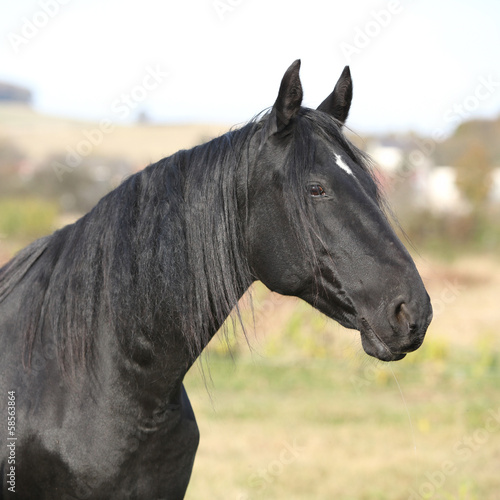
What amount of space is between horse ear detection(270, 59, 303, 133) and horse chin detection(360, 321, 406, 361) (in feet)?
2.43

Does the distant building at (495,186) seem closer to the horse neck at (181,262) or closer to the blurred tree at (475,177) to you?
the blurred tree at (475,177)

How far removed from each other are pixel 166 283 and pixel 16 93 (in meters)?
62.9

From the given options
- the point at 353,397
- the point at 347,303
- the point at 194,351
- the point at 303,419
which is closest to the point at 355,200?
the point at 347,303

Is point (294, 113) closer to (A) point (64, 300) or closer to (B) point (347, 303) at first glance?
(B) point (347, 303)

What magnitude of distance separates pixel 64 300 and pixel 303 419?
Answer: 5.00 metres

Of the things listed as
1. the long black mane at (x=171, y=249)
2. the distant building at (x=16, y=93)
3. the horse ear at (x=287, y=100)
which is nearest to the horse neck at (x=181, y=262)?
the long black mane at (x=171, y=249)

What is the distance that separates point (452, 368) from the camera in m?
8.35

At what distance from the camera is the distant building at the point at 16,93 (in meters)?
57.5

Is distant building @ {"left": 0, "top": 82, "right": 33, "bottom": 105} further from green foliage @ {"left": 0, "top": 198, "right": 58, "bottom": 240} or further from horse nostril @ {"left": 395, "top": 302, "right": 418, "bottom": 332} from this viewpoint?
horse nostril @ {"left": 395, "top": 302, "right": 418, "bottom": 332}

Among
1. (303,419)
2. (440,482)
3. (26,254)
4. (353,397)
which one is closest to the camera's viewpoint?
(26,254)

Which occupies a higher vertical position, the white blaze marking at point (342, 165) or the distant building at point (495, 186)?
the white blaze marking at point (342, 165)

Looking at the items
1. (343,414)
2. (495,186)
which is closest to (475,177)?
(495,186)

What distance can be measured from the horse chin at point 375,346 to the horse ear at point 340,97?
34.5 inches

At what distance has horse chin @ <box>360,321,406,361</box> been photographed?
191 centimetres
